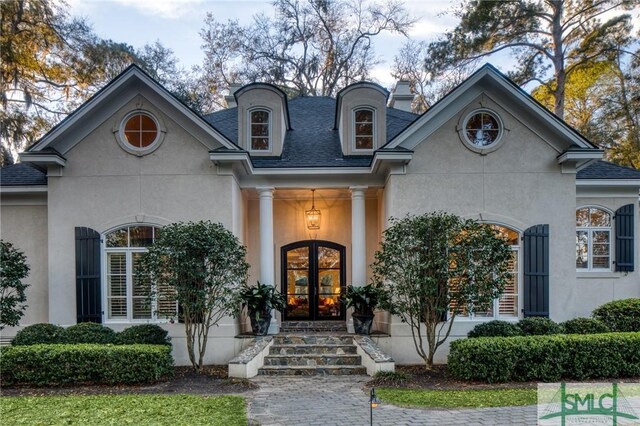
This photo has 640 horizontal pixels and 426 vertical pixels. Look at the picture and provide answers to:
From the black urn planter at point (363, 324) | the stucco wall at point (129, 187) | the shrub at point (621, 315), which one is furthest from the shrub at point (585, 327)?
the stucco wall at point (129, 187)

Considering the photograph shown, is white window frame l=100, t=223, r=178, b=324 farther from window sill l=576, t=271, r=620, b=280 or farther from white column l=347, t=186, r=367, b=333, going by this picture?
window sill l=576, t=271, r=620, b=280

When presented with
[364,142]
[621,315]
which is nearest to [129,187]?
[364,142]

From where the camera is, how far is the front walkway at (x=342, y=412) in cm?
541

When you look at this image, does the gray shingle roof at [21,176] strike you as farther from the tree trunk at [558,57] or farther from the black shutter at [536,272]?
the tree trunk at [558,57]

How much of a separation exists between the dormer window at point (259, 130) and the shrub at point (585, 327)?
7.70 m

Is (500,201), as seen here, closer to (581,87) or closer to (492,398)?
(492,398)

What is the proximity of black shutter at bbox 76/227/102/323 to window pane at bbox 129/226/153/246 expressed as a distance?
0.78 metres

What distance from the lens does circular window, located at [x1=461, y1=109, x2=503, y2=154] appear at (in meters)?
9.80

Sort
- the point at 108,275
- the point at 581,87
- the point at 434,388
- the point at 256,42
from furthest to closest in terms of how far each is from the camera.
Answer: the point at 256,42
the point at 581,87
the point at 108,275
the point at 434,388

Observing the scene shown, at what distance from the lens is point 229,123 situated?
12.6 metres

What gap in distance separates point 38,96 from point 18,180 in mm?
10509

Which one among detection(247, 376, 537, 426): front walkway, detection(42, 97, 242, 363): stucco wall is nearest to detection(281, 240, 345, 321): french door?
detection(42, 97, 242, 363): stucco wall

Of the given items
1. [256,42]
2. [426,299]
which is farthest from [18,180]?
[256,42]

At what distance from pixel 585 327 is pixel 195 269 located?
7.45 metres
